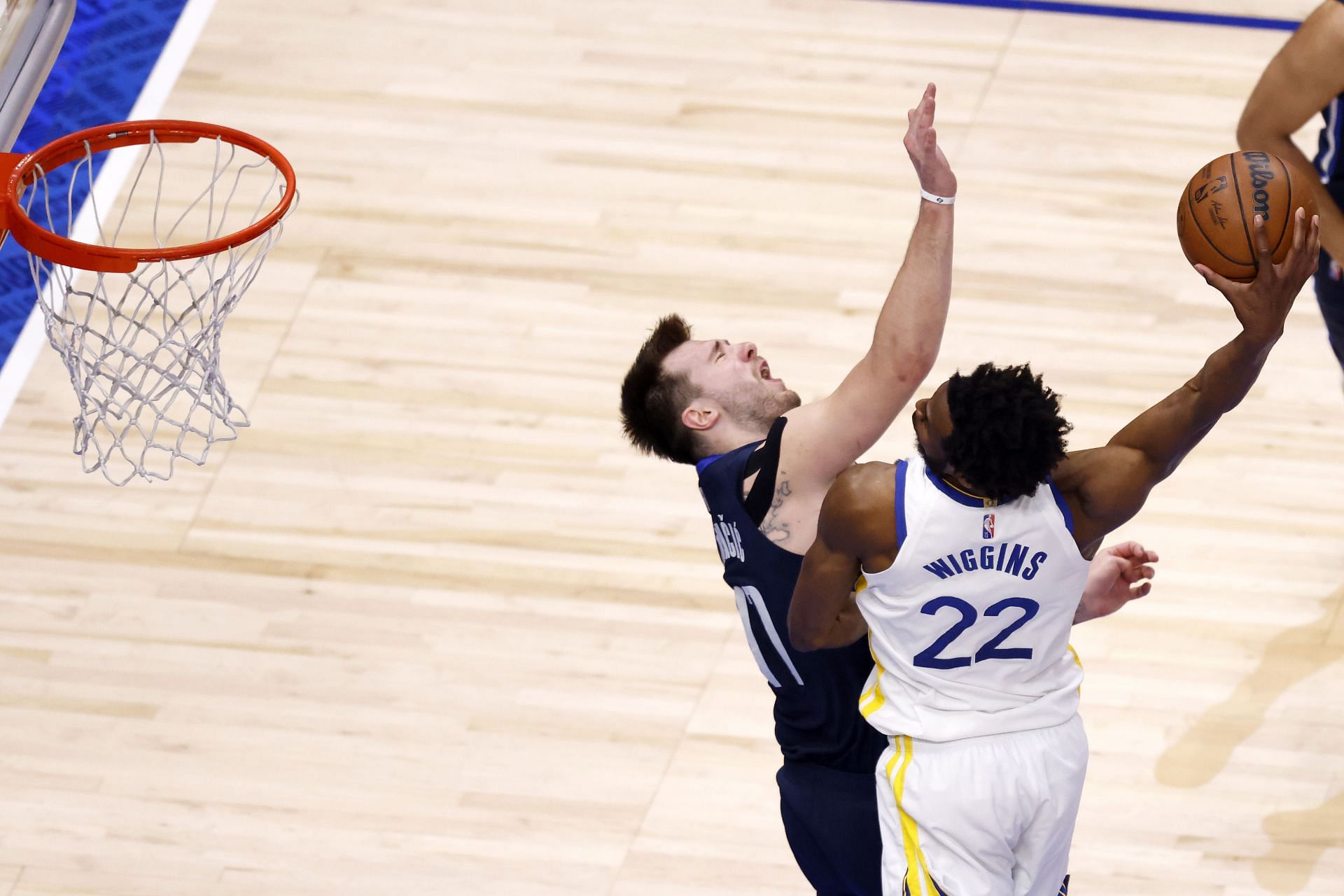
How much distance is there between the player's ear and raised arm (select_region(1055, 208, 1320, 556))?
73cm

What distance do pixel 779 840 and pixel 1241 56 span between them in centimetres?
391

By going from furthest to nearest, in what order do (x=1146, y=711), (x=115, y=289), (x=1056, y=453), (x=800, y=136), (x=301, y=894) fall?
1. (x=800, y=136)
2. (x=115, y=289)
3. (x=1146, y=711)
4. (x=301, y=894)
5. (x=1056, y=453)

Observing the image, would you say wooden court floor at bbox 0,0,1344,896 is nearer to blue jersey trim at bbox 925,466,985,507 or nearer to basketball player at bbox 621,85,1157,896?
basketball player at bbox 621,85,1157,896

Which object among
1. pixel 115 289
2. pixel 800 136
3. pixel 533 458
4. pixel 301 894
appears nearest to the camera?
pixel 301 894

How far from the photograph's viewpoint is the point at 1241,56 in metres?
6.23

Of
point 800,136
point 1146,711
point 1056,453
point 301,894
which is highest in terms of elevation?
point 1056,453

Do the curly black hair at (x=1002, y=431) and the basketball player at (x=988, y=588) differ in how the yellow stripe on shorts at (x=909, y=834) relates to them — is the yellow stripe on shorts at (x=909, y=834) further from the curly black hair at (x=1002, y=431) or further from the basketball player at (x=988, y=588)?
the curly black hair at (x=1002, y=431)

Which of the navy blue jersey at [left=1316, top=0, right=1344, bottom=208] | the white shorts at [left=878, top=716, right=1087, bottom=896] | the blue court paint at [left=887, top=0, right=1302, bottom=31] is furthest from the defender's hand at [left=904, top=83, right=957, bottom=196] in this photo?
Result: the blue court paint at [left=887, top=0, right=1302, bottom=31]

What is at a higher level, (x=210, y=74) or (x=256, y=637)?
(x=210, y=74)

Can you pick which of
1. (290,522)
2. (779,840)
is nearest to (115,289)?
(290,522)

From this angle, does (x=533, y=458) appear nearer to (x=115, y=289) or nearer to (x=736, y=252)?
(x=736, y=252)

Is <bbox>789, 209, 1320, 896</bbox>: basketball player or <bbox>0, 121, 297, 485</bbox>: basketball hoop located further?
<bbox>0, 121, 297, 485</bbox>: basketball hoop

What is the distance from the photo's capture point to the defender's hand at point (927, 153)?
257 cm

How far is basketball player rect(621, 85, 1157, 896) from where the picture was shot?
8.77 feet
